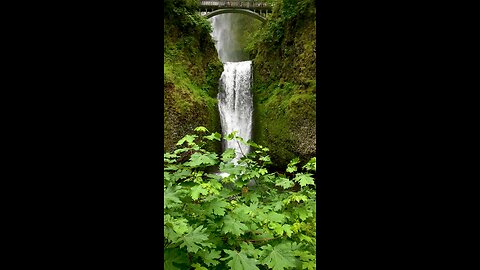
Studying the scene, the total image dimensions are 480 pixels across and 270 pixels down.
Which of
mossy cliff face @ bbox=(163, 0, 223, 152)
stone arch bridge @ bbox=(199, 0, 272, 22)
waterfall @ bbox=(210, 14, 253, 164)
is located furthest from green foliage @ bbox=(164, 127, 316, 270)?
stone arch bridge @ bbox=(199, 0, 272, 22)

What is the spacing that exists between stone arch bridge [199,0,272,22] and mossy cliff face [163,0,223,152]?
18.7 ft

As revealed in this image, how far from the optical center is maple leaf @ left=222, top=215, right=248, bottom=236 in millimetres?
2064

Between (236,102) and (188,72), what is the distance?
2.36 metres

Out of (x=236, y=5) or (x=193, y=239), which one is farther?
(x=236, y=5)

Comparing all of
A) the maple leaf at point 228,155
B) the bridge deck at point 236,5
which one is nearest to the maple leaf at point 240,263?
the maple leaf at point 228,155

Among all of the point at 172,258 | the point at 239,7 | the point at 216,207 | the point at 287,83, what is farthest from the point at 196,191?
the point at 239,7

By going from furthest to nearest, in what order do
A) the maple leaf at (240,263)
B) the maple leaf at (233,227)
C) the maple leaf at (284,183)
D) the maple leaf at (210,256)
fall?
the maple leaf at (284,183)
the maple leaf at (233,227)
the maple leaf at (210,256)
the maple leaf at (240,263)

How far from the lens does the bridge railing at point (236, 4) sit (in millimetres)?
18219

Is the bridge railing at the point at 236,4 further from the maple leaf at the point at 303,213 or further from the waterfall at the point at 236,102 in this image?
the maple leaf at the point at 303,213

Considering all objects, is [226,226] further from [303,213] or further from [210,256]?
[303,213]

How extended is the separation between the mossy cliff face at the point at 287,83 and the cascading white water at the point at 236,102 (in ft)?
1.14

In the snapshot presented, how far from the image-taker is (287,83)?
1183 cm
